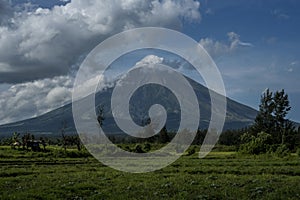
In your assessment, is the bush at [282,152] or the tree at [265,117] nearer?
the bush at [282,152]

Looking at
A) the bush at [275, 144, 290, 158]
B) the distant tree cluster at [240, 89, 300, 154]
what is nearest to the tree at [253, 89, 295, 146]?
the distant tree cluster at [240, 89, 300, 154]

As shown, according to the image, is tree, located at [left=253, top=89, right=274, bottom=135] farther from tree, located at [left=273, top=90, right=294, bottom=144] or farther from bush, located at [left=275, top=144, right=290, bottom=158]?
bush, located at [left=275, top=144, right=290, bottom=158]

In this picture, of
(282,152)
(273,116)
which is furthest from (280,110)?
(282,152)

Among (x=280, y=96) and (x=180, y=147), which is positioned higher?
(x=280, y=96)

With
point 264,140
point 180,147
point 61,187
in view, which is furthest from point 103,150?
point 61,187

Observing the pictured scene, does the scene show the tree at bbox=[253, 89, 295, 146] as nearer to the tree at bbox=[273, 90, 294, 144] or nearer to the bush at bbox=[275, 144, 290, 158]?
the tree at bbox=[273, 90, 294, 144]

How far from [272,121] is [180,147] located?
33.5 metres

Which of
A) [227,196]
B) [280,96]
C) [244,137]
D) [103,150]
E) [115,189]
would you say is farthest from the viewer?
[280,96]

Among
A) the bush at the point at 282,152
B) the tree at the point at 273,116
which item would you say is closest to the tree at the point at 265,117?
the tree at the point at 273,116

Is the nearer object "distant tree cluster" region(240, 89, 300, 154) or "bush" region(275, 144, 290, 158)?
"bush" region(275, 144, 290, 158)

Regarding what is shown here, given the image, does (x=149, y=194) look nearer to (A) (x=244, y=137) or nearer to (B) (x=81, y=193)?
(B) (x=81, y=193)

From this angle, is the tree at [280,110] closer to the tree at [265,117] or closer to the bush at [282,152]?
the tree at [265,117]

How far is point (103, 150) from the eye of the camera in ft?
317

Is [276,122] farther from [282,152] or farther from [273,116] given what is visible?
[282,152]
